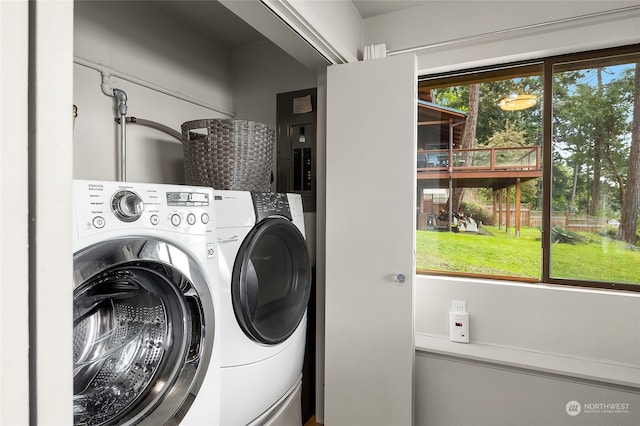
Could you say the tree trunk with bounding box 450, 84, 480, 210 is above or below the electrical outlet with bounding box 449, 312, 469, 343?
above

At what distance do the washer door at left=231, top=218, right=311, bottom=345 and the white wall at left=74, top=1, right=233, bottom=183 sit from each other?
3.14 feet

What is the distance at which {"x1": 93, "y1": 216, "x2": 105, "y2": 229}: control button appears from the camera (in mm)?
839

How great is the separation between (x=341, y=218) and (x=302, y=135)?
769 millimetres

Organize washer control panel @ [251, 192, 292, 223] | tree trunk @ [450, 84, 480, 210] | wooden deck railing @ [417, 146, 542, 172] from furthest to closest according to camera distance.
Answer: tree trunk @ [450, 84, 480, 210] → wooden deck railing @ [417, 146, 542, 172] → washer control panel @ [251, 192, 292, 223]

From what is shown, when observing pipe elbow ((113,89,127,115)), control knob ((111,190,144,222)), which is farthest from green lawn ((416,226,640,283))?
pipe elbow ((113,89,127,115))

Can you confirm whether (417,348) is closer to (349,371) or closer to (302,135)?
(349,371)

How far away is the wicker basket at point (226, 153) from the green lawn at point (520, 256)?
118 cm

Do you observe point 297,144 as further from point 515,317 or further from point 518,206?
point 515,317

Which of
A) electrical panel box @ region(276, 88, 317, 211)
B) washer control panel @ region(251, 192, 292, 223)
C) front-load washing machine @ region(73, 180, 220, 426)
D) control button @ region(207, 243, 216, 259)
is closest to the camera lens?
front-load washing machine @ region(73, 180, 220, 426)

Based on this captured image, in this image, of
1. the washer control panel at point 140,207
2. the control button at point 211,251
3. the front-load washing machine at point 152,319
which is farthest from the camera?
the control button at point 211,251

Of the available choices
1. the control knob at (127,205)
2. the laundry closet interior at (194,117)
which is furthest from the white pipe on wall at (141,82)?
the control knob at (127,205)

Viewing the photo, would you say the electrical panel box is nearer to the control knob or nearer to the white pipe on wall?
the white pipe on wall

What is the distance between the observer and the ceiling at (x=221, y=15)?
197 cm

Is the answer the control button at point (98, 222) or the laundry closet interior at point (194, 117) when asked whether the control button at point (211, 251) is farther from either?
the control button at point (98, 222)
